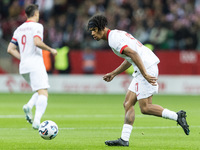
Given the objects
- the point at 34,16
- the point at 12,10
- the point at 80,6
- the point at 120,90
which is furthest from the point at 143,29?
the point at 34,16

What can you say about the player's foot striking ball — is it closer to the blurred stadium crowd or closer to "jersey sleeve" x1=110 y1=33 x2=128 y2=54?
"jersey sleeve" x1=110 y1=33 x2=128 y2=54

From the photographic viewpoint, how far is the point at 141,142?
8945 millimetres

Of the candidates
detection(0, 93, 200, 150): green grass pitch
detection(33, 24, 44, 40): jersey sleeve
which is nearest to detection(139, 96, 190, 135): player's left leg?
detection(0, 93, 200, 150): green grass pitch

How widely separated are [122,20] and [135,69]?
15.5m

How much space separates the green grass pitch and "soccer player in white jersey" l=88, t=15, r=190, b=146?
44 cm

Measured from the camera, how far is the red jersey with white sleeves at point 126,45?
26.6 feet

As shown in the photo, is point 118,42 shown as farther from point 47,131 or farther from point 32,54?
point 32,54

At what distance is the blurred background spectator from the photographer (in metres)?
23.0

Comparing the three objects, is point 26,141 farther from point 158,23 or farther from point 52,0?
point 52,0

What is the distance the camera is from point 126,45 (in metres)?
8.08

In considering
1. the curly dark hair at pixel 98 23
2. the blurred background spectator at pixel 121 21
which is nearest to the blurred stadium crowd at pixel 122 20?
the blurred background spectator at pixel 121 21

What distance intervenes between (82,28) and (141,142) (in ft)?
53.2

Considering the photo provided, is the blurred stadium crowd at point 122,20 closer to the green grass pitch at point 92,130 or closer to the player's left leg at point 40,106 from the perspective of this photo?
the green grass pitch at point 92,130

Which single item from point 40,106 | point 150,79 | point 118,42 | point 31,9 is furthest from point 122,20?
point 150,79
